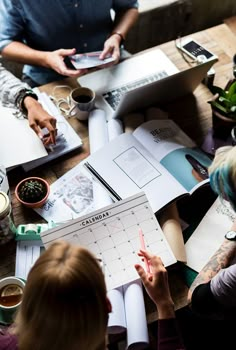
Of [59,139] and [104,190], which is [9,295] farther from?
[59,139]

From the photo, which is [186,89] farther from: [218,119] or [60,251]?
[60,251]

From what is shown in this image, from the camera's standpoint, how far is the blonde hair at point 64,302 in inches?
24.1

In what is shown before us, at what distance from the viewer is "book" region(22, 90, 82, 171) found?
1.18 meters

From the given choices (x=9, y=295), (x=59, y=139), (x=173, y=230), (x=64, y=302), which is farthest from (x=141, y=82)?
(x=64, y=302)

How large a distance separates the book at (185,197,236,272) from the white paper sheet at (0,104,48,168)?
457 millimetres

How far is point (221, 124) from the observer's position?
1.25 metres

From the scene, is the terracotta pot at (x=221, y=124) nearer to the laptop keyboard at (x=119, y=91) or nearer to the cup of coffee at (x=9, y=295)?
the laptop keyboard at (x=119, y=91)

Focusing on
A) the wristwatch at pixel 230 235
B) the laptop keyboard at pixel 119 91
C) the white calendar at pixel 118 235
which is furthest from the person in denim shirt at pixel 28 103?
the wristwatch at pixel 230 235

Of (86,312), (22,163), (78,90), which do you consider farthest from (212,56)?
(86,312)

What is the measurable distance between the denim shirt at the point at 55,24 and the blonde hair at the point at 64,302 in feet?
3.32

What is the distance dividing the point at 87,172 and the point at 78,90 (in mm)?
283

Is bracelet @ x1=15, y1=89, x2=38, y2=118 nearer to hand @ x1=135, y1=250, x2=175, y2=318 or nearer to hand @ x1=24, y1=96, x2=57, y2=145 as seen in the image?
hand @ x1=24, y1=96, x2=57, y2=145

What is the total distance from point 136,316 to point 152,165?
0.41 meters

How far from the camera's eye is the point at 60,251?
64cm
